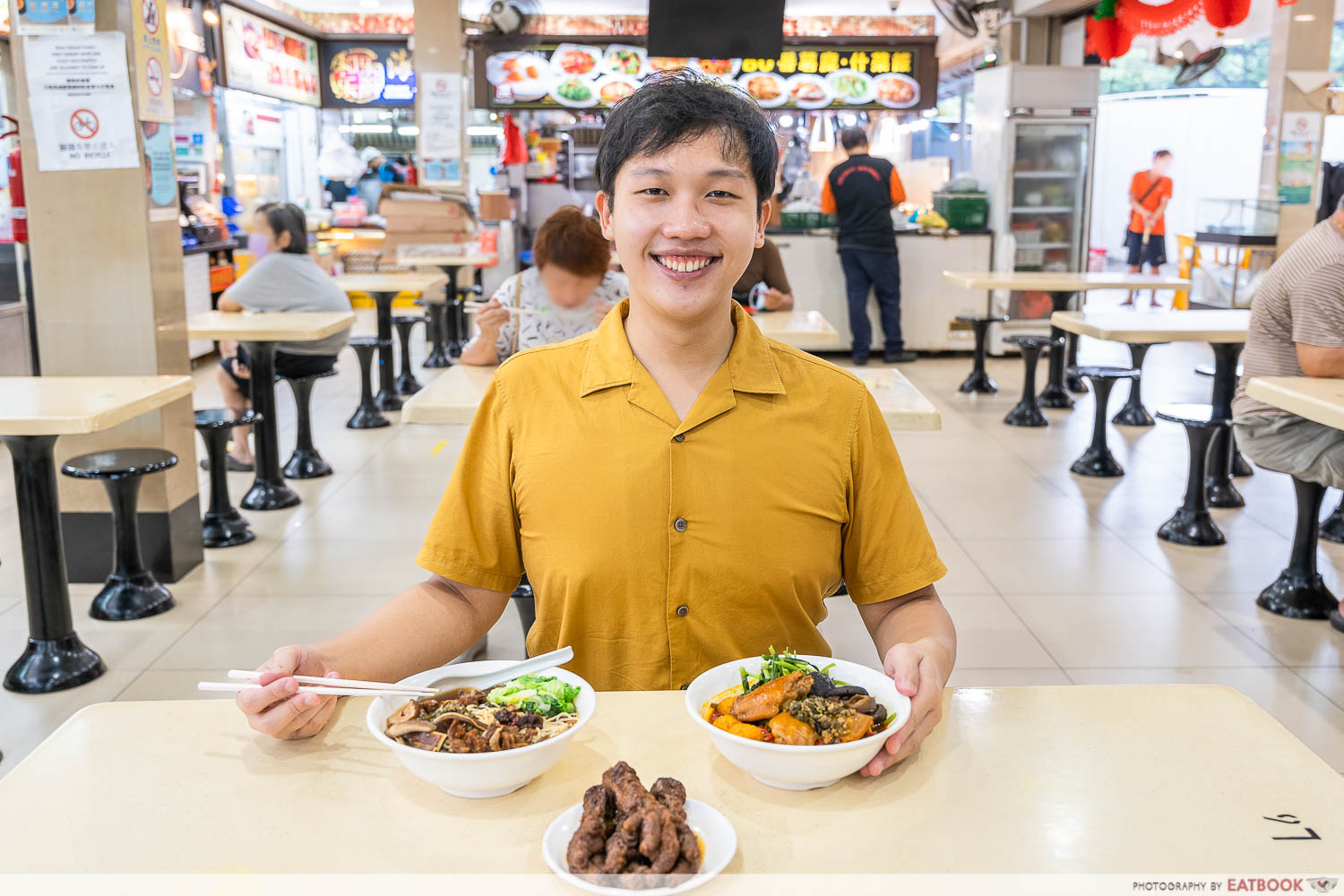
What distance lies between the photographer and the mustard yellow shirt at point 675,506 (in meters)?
1.56

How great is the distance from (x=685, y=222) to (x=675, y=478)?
1.11 ft

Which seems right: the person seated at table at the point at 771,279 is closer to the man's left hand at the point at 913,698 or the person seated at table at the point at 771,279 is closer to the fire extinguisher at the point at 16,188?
the fire extinguisher at the point at 16,188

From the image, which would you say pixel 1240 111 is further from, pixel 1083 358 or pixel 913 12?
pixel 1083 358

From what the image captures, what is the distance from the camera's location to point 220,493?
5.06 m

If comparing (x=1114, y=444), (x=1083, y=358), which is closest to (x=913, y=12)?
(x=1083, y=358)

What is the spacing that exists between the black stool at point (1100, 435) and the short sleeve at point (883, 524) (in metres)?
4.72

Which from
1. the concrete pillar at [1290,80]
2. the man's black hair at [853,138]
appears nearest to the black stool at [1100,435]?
the man's black hair at [853,138]

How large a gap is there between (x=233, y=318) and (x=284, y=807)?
15.8ft

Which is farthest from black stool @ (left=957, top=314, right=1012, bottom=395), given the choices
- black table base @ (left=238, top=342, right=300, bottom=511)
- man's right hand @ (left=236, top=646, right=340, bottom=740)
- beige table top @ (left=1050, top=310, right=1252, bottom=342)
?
man's right hand @ (left=236, top=646, right=340, bottom=740)

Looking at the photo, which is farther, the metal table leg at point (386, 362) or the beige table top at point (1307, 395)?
the metal table leg at point (386, 362)

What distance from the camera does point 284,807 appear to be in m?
1.20

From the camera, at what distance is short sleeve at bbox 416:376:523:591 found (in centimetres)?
162

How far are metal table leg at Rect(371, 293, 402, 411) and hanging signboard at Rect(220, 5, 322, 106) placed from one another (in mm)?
4913

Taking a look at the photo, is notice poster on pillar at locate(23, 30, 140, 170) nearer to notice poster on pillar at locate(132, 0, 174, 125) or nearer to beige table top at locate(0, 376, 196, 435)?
notice poster on pillar at locate(132, 0, 174, 125)
